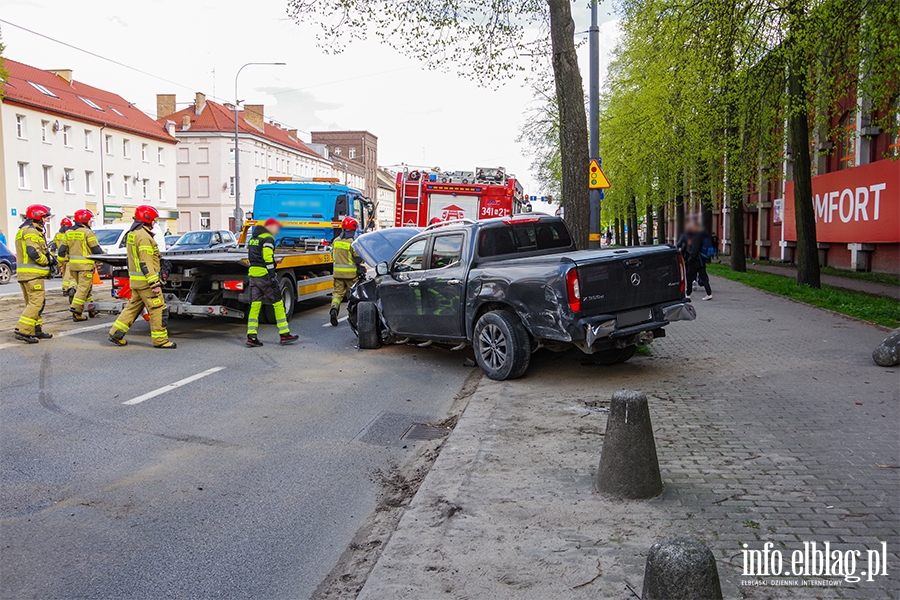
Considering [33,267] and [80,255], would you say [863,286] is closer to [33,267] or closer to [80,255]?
[80,255]

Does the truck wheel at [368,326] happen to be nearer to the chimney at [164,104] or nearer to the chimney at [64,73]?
the chimney at [64,73]

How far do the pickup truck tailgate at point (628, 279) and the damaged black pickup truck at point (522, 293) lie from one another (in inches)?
0.4

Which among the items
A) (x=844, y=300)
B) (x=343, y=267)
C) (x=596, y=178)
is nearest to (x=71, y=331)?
(x=343, y=267)

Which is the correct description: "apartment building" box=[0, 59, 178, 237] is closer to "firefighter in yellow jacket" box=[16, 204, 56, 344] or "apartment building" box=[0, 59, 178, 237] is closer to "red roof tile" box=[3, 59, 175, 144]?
"red roof tile" box=[3, 59, 175, 144]

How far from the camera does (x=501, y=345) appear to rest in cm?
831

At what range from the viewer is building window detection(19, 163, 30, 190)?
41250mm

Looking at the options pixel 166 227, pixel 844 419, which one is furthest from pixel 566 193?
pixel 166 227

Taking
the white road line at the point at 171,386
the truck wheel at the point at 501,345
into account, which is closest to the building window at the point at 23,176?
the white road line at the point at 171,386

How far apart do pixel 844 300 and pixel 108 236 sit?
2003 centimetres

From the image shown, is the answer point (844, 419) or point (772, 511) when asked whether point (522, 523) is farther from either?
point (844, 419)

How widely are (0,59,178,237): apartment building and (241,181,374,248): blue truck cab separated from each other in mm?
23983

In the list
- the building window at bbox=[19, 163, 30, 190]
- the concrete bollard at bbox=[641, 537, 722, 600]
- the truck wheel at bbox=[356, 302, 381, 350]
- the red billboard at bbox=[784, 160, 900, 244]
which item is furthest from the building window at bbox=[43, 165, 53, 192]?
the concrete bollard at bbox=[641, 537, 722, 600]

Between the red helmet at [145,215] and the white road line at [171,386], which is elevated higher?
the red helmet at [145,215]

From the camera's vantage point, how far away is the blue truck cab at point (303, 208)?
1828cm
